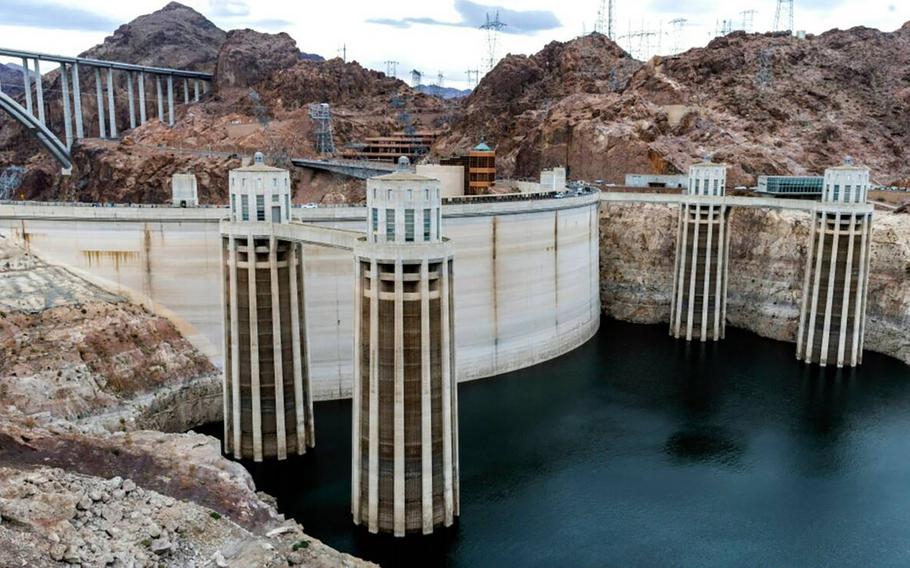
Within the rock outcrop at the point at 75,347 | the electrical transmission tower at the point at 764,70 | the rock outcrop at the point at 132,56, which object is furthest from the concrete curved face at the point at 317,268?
the rock outcrop at the point at 132,56

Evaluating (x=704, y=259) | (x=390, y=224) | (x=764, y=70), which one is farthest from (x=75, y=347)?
(x=764, y=70)

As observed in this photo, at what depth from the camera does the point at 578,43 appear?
416 ft

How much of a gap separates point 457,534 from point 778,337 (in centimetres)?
4957

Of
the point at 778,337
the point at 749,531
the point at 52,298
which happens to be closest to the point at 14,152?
the point at 52,298

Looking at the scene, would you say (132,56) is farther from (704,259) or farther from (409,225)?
(409,225)

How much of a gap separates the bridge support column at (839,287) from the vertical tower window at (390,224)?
46.7 m

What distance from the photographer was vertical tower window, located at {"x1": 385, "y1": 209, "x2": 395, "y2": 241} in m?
36.9

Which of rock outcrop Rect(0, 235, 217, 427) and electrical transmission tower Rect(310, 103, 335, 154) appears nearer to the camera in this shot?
rock outcrop Rect(0, 235, 217, 427)

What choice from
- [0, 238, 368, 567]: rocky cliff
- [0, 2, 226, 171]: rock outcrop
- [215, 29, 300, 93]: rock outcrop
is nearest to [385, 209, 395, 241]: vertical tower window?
[0, 238, 368, 567]: rocky cliff

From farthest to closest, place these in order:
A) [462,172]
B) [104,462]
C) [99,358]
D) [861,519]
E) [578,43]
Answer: [578,43]
[462,172]
[99,358]
[861,519]
[104,462]

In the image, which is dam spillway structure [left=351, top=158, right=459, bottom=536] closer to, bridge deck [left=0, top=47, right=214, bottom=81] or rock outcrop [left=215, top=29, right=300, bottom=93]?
bridge deck [left=0, top=47, right=214, bottom=81]

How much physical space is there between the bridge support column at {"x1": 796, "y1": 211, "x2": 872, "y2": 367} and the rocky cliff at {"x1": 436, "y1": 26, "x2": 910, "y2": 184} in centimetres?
2391

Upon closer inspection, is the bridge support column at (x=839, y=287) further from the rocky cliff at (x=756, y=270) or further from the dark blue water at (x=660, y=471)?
the rocky cliff at (x=756, y=270)

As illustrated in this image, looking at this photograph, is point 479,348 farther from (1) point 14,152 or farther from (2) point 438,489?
(1) point 14,152
